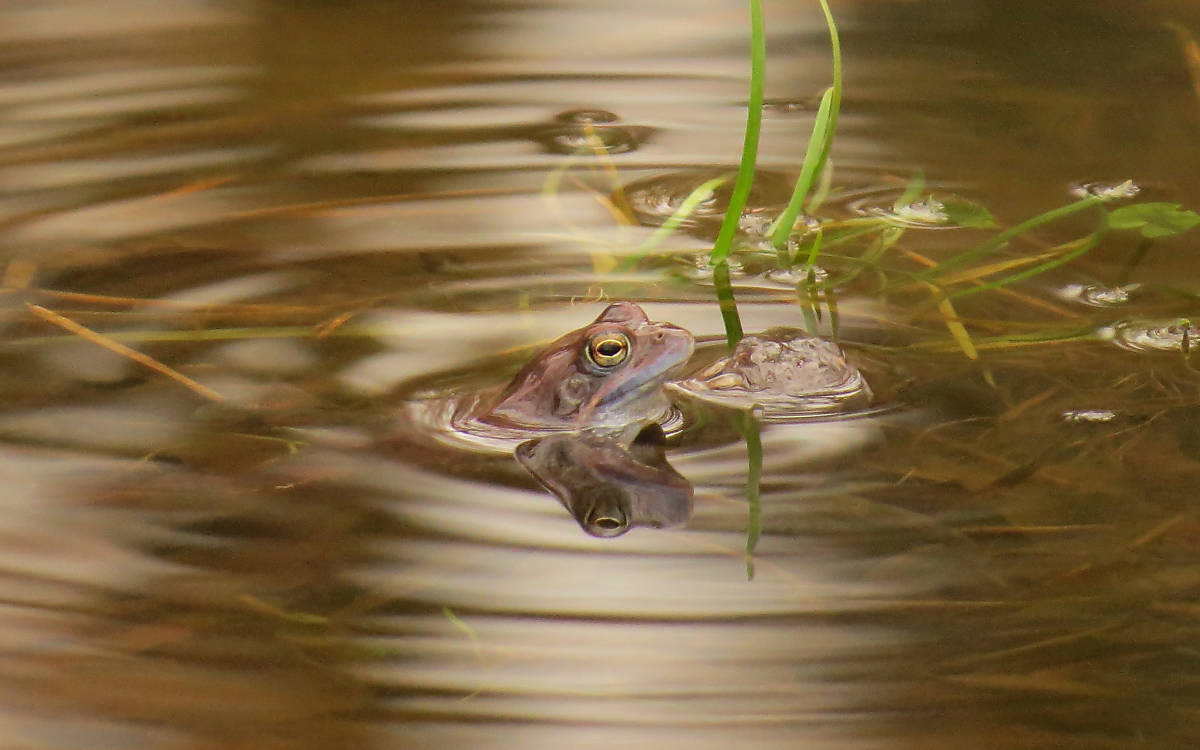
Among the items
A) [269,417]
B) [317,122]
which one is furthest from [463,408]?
[317,122]

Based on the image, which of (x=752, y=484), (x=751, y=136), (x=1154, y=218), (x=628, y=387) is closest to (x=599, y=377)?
(x=628, y=387)

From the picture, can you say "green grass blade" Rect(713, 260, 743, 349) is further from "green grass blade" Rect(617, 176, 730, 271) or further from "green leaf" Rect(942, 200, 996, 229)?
"green leaf" Rect(942, 200, 996, 229)

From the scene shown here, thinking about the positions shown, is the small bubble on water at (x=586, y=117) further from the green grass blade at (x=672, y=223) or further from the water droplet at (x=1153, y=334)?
the water droplet at (x=1153, y=334)

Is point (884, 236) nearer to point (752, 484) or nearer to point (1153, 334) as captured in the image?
point (1153, 334)

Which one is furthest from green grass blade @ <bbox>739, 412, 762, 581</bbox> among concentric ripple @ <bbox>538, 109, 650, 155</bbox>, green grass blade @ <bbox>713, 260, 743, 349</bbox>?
concentric ripple @ <bbox>538, 109, 650, 155</bbox>

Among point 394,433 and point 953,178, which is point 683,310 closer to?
point 394,433

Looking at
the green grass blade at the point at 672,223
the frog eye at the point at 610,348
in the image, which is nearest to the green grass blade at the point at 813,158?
the green grass blade at the point at 672,223

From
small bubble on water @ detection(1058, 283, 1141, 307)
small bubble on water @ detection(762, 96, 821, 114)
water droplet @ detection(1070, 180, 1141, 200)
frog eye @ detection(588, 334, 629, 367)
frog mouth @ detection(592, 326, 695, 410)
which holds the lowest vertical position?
water droplet @ detection(1070, 180, 1141, 200)
